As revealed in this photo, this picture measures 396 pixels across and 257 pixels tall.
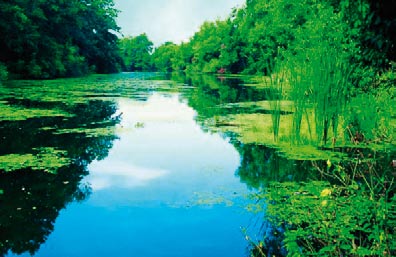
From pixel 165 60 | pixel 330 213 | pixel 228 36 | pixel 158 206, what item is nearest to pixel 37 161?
pixel 158 206

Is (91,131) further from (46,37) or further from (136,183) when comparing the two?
(46,37)

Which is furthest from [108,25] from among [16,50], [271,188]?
[271,188]

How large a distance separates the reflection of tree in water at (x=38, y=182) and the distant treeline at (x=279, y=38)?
3.66 m

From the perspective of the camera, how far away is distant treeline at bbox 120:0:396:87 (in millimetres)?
3703

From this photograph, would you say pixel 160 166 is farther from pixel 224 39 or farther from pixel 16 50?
pixel 224 39

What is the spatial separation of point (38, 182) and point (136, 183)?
51.7 inches

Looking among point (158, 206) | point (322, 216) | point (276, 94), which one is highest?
point (276, 94)

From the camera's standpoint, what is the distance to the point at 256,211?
14.9 ft

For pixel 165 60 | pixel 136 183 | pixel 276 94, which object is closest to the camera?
pixel 136 183

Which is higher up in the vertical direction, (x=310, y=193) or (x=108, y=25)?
(x=108, y=25)

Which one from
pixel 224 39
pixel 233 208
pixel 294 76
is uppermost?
pixel 224 39

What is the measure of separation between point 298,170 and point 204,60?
54271 millimetres

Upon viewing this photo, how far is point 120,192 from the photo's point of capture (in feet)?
17.2

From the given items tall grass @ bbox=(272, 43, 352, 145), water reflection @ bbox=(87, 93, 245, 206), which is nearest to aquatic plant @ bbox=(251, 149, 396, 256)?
Result: water reflection @ bbox=(87, 93, 245, 206)
